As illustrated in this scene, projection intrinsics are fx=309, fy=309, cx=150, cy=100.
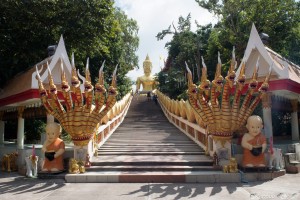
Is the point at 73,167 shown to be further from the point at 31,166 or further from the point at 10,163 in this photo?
the point at 10,163

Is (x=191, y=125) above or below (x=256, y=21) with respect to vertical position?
below

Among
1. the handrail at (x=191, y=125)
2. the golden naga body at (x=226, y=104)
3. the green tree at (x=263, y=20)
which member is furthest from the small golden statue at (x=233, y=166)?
the green tree at (x=263, y=20)

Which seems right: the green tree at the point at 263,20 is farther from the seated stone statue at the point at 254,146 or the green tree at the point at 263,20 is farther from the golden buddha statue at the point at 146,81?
the golden buddha statue at the point at 146,81

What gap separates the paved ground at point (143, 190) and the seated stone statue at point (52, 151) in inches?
19.4

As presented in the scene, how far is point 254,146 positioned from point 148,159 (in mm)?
3340

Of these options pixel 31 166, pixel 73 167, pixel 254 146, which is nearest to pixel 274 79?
pixel 254 146

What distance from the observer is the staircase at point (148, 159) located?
8562 mm

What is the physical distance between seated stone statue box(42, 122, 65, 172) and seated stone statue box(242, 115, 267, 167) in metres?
5.42

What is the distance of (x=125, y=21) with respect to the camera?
1419 inches

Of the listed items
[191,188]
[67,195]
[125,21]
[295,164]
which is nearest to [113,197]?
[67,195]

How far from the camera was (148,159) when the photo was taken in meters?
10.1

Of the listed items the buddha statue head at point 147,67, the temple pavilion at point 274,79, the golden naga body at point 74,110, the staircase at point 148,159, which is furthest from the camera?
the buddha statue head at point 147,67

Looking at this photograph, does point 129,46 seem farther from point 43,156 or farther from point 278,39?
point 43,156

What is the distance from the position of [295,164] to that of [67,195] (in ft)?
22.3
